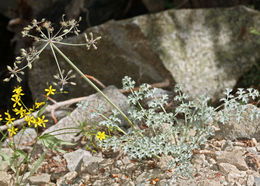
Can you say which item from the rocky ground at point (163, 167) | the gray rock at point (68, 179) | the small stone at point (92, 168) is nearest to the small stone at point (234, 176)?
the rocky ground at point (163, 167)

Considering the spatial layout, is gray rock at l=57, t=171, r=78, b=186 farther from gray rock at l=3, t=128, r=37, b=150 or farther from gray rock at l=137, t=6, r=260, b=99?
gray rock at l=137, t=6, r=260, b=99

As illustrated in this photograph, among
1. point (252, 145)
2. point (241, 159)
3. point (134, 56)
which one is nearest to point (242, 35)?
point (134, 56)

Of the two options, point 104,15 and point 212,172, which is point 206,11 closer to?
point 104,15

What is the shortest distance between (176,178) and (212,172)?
0.88ft

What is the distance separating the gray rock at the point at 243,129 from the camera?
2344 mm

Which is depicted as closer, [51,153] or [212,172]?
[212,172]

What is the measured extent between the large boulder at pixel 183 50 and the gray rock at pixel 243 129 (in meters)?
1.05

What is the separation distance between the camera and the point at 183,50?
3.58m

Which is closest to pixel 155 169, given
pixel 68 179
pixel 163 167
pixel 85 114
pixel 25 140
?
pixel 163 167

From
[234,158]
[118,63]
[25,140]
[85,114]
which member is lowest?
[234,158]

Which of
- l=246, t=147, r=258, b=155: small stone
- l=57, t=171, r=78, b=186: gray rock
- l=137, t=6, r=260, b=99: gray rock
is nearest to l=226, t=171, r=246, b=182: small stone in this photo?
l=246, t=147, r=258, b=155: small stone

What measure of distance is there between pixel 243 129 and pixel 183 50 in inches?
58.4

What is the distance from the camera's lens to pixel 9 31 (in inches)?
199

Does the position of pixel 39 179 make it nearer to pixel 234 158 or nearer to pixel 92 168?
pixel 92 168
